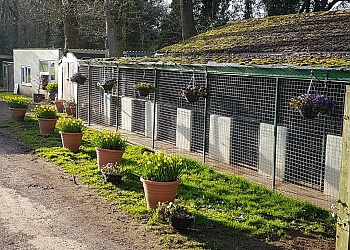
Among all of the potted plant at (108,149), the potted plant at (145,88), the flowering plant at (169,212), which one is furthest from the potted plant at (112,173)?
the potted plant at (145,88)

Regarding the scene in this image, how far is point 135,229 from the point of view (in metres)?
6.14

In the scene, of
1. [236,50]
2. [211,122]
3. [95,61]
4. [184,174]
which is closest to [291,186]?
[184,174]

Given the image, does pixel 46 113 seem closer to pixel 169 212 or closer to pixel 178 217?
pixel 169 212

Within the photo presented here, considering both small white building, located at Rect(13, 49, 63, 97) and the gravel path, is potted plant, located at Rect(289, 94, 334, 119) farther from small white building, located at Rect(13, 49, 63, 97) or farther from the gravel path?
small white building, located at Rect(13, 49, 63, 97)

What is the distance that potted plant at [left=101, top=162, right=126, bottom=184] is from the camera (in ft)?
27.0

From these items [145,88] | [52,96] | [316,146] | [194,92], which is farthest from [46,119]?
[52,96]

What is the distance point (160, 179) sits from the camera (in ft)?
21.8

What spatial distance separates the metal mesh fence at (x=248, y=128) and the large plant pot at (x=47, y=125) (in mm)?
1972

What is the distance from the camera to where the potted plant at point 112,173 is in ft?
27.0

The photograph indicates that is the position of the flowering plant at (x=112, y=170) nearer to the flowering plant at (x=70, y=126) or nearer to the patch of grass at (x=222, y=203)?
the patch of grass at (x=222, y=203)

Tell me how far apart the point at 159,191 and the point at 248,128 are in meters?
3.62

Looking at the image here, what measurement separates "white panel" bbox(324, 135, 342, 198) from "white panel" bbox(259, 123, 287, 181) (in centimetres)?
97

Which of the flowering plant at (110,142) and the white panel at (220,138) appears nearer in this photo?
the flowering plant at (110,142)

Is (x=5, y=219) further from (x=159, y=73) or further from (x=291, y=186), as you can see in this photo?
(x=159, y=73)
